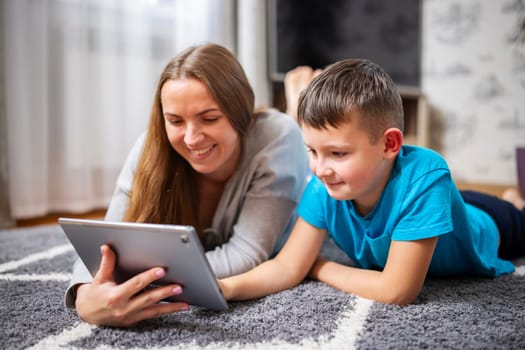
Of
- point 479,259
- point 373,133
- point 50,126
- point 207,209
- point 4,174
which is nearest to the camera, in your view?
point 373,133

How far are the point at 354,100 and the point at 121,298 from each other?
46 cm

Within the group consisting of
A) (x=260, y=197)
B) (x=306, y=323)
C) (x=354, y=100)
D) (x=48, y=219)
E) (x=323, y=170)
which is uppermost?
(x=354, y=100)

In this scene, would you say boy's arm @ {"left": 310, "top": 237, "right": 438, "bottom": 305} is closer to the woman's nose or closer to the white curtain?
the woman's nose

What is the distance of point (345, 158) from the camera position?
0.74 meters

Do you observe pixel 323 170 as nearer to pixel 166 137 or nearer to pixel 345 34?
pixel 166 137

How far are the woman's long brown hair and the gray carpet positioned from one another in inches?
9.3

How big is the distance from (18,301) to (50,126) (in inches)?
45.4

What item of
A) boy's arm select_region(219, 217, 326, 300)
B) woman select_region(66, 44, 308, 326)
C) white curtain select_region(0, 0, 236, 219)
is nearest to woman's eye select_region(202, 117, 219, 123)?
woman select_region(66, 44, 308, 326)

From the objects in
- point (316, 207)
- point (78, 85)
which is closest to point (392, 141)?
point (316, 207)

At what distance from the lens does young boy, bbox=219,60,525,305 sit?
74 cm

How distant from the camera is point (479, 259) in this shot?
914mm

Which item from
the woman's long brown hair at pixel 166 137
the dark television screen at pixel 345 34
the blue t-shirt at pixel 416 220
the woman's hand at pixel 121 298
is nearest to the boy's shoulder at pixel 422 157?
the blue t-shirt at pixel 416 220

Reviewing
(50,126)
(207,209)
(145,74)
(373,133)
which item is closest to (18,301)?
(207,209)

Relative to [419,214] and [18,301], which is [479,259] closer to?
[419,214]
